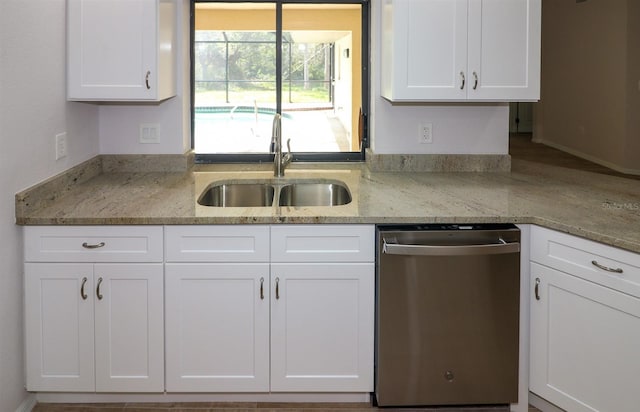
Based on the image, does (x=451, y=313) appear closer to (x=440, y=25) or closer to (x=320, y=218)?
(x=320, y=218)

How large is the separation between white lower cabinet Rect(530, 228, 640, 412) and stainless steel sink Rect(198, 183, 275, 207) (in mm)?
1381

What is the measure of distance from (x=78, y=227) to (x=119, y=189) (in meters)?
0.55

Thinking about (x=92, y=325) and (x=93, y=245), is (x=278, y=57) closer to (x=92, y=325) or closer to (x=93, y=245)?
(x=93, y=245)

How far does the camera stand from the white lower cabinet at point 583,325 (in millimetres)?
2432

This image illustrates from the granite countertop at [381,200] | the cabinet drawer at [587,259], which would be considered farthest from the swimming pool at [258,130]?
the cabinet drawer at [587,259]

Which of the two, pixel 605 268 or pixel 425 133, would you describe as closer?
pixel 605 268

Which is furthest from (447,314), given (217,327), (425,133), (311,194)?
(425,133)

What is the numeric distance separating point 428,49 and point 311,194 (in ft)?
2.94

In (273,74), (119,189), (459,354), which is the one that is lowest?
(459,354)

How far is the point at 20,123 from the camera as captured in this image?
2.73 meters

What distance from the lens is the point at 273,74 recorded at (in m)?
4.07

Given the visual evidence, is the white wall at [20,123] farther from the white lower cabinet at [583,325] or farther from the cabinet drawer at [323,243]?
the white lower cabinet at [583,325]

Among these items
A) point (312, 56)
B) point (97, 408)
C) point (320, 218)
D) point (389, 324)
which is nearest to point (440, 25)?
point (312, 56)

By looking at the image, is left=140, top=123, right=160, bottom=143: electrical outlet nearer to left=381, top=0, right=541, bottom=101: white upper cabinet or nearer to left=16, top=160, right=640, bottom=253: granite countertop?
A: left=16, top=160, right=640, bottom=253: granite countertop
